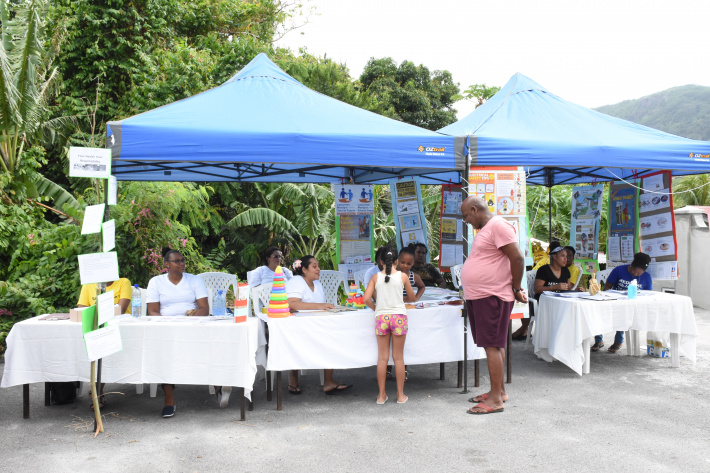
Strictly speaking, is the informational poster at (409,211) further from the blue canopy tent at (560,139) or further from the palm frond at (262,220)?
the palm frond at (262,220)

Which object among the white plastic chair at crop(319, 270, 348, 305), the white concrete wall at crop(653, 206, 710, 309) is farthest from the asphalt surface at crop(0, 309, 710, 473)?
the white concrete wall at crop(653, 206, 710, 309)

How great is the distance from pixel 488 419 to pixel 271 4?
50.0 ft

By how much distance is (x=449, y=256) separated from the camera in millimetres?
8344

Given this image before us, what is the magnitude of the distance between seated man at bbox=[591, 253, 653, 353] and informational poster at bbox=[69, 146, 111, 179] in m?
6.03

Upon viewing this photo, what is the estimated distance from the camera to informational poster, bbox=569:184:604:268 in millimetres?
9297

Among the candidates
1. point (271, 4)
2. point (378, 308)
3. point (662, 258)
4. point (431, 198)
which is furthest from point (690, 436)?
point (271, 4)

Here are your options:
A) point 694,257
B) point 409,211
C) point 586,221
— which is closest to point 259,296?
point 409,211

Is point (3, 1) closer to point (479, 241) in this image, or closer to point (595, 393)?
point (479, 241)

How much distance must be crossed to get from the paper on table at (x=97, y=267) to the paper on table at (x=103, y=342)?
401mm

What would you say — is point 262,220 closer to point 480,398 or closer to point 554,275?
point 554,275

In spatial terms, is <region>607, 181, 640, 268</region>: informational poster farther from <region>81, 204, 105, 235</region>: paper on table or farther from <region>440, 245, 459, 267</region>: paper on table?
<region>81, 204, 105, 235</region>: paper on table

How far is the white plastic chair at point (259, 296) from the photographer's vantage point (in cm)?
616

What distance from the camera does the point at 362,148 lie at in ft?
18.0

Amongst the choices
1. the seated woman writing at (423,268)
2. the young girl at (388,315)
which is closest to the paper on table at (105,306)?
the young girl at (388,315)
